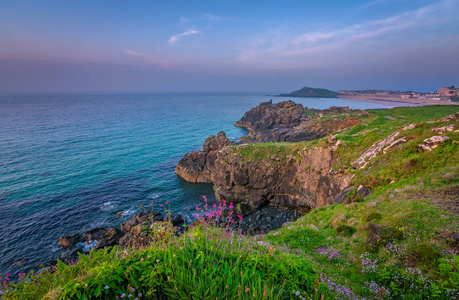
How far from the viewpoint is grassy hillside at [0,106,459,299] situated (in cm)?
431

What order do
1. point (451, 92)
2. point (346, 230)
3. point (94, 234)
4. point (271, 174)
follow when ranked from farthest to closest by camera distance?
point (451, 92) → point (271, 174) → point (94, 234) → point (346, 230)

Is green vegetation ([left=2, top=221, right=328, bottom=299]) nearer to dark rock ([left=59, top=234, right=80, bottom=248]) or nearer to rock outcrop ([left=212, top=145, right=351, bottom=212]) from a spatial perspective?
rock outcrop ([left=212, top=145, right=351, bottom=212])

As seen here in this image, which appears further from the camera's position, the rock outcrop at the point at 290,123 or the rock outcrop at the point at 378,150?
the rock outcrop at the point at 290,123

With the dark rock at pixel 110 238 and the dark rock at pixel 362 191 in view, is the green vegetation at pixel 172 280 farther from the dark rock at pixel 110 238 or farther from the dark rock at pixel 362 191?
the dark rock at pixel 110 238

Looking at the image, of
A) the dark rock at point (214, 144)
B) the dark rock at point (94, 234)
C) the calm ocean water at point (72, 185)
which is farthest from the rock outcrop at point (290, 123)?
the dark rock at point (94, 234)

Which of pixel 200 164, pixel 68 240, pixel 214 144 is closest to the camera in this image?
pixel 68 240

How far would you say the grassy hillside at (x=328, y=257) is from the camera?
4.31 metres

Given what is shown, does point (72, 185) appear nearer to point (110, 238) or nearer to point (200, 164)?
point (110, 238)

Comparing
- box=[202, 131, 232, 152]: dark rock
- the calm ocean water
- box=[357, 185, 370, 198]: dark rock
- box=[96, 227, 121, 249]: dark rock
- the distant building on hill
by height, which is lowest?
box=[96, 227, 121, 249]: dark rock

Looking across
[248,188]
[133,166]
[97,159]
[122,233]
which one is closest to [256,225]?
[248,188]

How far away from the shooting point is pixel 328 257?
10.5m

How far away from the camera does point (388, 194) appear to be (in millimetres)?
15953

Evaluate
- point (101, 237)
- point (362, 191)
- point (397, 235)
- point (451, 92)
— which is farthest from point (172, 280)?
point (451, 92)

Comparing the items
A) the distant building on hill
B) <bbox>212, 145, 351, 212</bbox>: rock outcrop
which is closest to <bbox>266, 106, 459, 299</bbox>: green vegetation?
<bbox>212, 145, 351, 212</bbox>: rock outcrop
